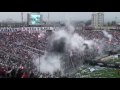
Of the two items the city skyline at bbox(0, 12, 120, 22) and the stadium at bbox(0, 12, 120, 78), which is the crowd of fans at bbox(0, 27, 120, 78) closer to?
the stadium at bbox(0, 12, 120, 78)

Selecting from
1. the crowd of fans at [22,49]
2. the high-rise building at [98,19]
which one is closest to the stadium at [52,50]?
the crowd of fans at [22,49]

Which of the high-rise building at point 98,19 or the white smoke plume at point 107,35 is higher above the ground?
the high-rise building at point 98,19

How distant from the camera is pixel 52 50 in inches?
613

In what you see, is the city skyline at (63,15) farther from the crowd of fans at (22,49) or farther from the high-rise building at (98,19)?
the crowd of fans at (22,49)

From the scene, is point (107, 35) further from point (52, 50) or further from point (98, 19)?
point (52, 50)

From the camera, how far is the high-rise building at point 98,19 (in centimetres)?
1555

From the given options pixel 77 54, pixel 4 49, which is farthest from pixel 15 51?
pixel 77 54

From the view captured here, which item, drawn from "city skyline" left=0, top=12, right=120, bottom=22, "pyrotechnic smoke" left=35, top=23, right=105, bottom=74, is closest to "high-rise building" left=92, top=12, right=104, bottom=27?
"city skyline" left=0, top=12, right=120, bottom=22

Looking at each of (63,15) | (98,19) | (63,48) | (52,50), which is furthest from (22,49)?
(98,19)

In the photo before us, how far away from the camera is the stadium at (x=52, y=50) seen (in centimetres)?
1553

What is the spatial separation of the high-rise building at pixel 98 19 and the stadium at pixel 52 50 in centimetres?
13

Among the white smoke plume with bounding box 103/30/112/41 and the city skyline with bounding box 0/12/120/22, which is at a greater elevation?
the city skyline with bounding box 0/12/120/22

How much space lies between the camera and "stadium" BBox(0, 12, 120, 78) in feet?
51.0

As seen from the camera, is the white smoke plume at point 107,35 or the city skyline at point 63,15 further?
the white smoke plume at point 107,35
